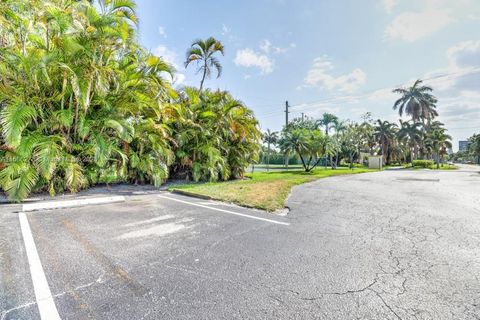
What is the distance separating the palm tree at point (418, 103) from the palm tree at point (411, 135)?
89.9 inches

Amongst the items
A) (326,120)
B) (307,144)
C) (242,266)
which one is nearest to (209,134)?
(242,266)

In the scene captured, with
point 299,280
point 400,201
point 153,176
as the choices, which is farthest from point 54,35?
point 400,201

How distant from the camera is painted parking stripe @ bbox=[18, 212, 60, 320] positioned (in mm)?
2023

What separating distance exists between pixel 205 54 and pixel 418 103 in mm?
43491

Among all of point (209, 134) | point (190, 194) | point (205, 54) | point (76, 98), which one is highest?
point (205, 54)

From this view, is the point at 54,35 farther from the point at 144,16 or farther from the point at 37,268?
the point at 37,268

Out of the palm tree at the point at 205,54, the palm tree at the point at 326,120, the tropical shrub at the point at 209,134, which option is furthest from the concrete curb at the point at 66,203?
the palm tree at the point at 326,120

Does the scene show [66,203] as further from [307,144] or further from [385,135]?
[385,135]

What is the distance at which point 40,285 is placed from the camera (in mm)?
2418

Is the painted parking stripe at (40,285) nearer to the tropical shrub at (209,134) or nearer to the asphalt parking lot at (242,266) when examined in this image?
the asphalt parking lot at (242,266)

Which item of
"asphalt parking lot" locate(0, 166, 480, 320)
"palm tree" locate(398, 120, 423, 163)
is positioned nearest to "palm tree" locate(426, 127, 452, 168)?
"palm tree" locate(398, 120, 423, 163)

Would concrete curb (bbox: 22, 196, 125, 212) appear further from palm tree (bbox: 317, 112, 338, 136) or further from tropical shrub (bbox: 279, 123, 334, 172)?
palm tree (bbox: 317, 112, 338, 136)

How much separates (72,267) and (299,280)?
8.42 ft

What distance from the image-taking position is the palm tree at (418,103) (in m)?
42.0
